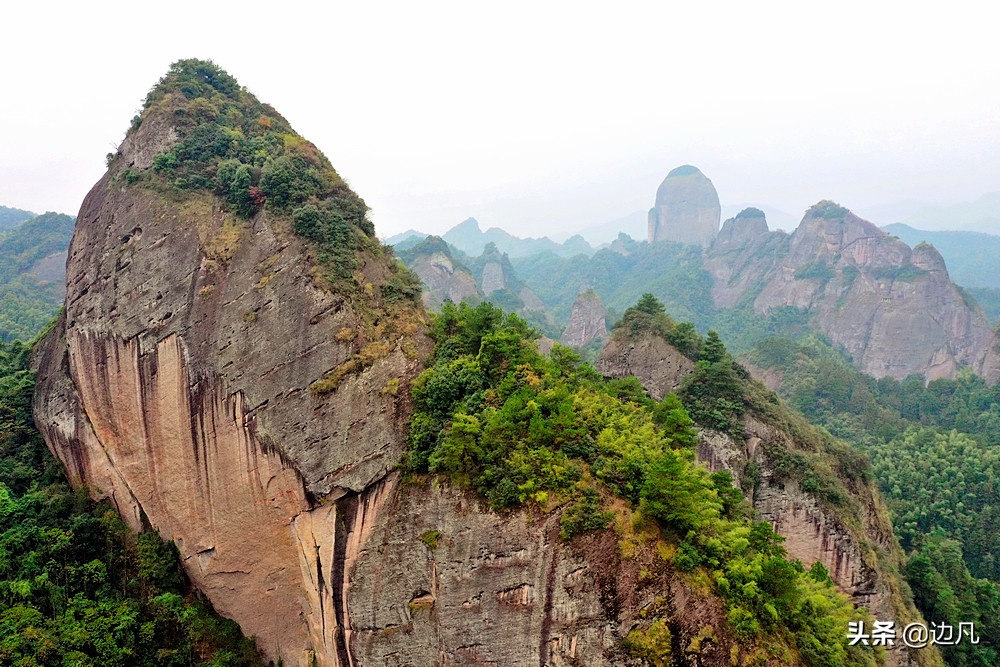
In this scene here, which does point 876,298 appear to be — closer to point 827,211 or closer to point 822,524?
point 827,211

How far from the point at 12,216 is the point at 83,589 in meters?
124

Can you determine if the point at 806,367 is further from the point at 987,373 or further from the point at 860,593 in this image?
the point at 860,593

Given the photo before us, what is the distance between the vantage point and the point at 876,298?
3039 inches

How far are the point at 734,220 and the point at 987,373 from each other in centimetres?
7609

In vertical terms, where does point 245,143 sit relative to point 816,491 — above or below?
above

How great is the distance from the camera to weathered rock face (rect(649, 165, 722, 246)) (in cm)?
15688

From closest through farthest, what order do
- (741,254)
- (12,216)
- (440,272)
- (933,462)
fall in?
1. (933,462)
2. (440,272)
3. (12,216)
4. (741,254)

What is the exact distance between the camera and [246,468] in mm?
16641

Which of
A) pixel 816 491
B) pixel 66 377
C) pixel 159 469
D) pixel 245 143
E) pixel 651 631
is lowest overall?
pixel 816 491

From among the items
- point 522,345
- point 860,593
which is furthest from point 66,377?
point 860,593

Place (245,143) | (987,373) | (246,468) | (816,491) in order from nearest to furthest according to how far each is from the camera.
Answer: (246,468) → (245,143) → (816,491) → (987,373)

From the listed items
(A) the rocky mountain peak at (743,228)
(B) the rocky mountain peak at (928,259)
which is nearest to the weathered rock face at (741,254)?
(A) the rocky mountain peak at (743,228)

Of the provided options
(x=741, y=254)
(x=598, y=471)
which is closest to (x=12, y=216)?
(x=598, y=471)

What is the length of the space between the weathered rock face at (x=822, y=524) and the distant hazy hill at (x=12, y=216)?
127 meters
